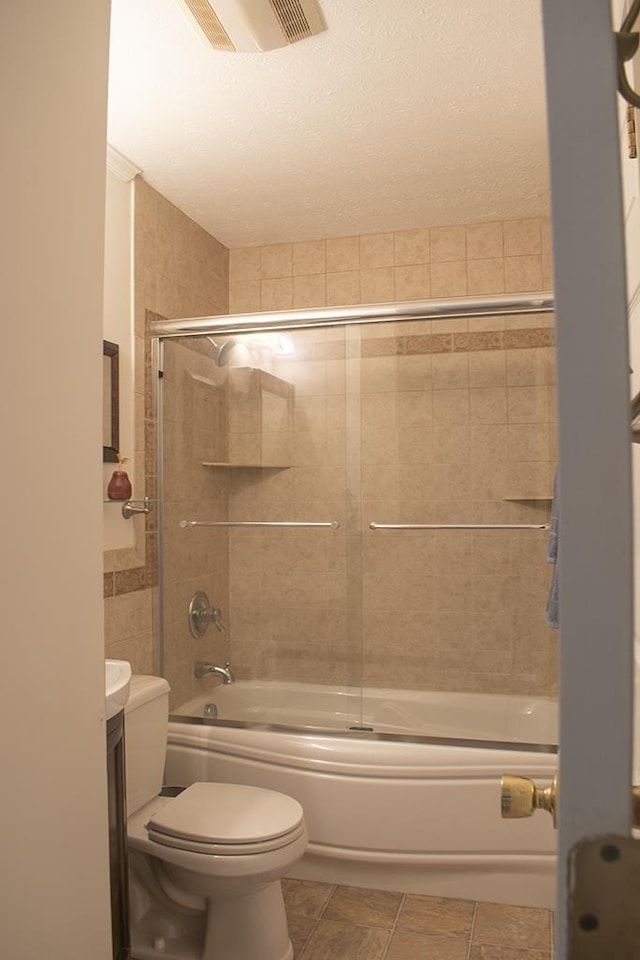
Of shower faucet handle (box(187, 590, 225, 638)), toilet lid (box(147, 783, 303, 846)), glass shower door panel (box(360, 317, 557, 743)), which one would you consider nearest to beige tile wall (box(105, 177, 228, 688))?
shower faucet handle (box(187, 590, 225, 638))

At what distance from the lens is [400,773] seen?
2328 millimetres

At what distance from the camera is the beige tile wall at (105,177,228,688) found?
2.58 metres

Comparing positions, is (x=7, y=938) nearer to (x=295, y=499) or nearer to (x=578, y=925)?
(x=578, y=925)

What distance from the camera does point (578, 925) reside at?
16.3 inches

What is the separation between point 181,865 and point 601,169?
77.9 inches

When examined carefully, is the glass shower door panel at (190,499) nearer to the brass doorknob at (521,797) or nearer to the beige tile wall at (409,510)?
the beige tile wall at (409,510)

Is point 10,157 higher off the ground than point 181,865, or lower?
higher

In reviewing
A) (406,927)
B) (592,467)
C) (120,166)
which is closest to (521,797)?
(592,467)

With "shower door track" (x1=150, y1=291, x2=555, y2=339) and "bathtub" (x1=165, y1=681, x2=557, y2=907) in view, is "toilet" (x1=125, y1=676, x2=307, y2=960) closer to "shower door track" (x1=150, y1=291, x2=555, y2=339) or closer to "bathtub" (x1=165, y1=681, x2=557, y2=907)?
"bathtub" (x1=165, y1=681, x2=557, y2=907)

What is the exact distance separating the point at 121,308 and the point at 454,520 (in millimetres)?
1460

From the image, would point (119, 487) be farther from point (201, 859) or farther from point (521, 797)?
point (521, 797)

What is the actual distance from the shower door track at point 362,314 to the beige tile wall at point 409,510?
0.08 m

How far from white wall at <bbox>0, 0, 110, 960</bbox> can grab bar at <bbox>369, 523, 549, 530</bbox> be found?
151 centimetres

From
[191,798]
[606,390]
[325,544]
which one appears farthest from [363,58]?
[191,798]
